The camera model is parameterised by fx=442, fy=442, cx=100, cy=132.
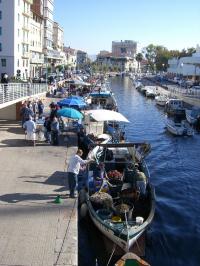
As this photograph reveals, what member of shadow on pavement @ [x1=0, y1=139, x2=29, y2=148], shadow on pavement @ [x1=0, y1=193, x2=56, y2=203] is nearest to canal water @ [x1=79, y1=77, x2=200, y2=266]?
shadow on pavement @ [x1=0, y1=193, x2=56, y2=203]

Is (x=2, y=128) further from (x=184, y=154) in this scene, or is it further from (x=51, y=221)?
(x=51, y=221)

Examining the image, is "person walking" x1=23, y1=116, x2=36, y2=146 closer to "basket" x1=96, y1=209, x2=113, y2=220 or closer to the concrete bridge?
the concrete bridge

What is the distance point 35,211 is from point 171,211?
787cm

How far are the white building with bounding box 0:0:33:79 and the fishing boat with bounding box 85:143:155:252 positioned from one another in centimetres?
5450

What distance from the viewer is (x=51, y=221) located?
46.0 ft

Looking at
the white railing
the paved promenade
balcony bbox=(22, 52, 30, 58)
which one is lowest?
the paved promenade

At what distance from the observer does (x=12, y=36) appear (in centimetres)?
7588

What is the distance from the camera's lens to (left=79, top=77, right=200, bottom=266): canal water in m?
15.8

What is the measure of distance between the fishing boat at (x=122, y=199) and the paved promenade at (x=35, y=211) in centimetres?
117

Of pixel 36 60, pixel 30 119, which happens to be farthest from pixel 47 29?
pixel 30 119

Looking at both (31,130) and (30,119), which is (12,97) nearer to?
(30,119)

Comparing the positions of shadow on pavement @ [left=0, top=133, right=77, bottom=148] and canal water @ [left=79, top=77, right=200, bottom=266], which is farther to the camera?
shadow on pavement @ [left=0, top=133, right=77, bottom=148]

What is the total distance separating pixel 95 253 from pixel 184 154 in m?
19.9

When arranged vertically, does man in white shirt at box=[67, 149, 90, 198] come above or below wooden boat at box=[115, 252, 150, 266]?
above
